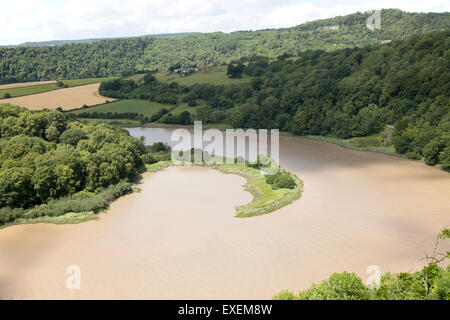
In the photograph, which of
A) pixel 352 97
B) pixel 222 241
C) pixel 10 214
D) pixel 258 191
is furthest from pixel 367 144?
pixel 10 214

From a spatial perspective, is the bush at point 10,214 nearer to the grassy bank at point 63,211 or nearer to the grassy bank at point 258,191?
the grassy bank at point 63,211

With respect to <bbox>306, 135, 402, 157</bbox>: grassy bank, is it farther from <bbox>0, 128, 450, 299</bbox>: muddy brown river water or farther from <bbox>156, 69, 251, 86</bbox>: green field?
<bbox>156, 69, 251, 86</bbox>: green field

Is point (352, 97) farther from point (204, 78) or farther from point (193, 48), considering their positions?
point (193, 48)

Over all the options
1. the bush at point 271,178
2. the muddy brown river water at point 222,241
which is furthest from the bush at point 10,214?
the bush at point 271,178

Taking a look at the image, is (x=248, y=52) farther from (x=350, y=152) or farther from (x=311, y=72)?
(x=350, y=152)

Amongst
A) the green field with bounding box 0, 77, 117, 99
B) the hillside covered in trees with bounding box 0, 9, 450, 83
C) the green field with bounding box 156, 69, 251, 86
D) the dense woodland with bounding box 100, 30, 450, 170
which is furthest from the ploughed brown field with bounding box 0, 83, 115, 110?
the hillside covered in trees with bounding box 0, 9, 450, 83
